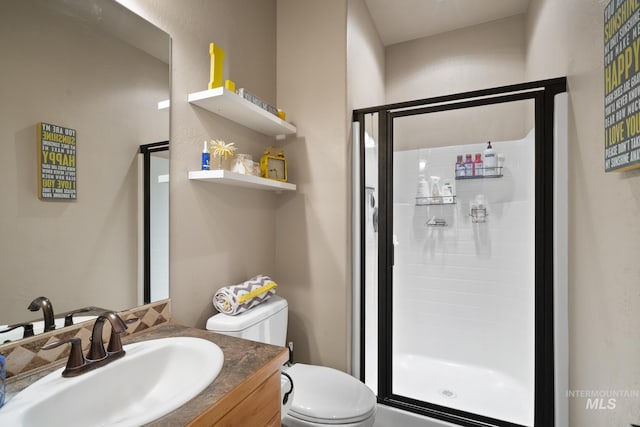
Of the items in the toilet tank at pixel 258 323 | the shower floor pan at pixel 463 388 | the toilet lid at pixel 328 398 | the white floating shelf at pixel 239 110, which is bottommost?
the shower floor pan at pixel 463 388

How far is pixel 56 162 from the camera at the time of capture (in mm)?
873

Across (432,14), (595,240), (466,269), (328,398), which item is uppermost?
(432,14)

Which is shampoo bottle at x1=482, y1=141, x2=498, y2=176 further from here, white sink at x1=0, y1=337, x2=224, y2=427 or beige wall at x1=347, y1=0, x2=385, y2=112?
white sink at x1=0, y1=337, x2=224, y2=427

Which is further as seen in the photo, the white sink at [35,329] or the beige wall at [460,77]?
the beige wall at [460,77]

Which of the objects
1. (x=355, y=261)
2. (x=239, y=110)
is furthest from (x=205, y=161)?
(x=355, y=261)

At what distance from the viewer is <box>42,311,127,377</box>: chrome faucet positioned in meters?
0.76

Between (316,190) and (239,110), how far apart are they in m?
0.63

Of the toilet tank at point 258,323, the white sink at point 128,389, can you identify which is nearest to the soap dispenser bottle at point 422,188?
the toilet tank at point 258,323

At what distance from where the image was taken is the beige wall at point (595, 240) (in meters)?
0.85

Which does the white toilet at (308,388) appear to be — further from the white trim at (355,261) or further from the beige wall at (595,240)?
the beige wall at (595,240)

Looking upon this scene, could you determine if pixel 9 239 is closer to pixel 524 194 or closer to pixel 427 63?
pixel 524 194

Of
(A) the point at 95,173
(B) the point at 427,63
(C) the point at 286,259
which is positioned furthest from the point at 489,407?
(B) the point at 427,63

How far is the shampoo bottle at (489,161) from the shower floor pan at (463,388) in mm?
1285

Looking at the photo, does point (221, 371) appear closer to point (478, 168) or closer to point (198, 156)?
Answer: point (198, 156)
